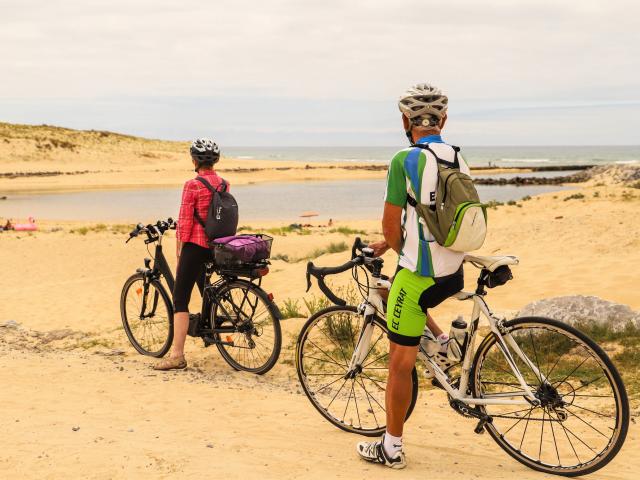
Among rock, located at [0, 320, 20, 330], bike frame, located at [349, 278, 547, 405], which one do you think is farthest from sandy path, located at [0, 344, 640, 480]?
rock, located at [0, 320, 20, 330]

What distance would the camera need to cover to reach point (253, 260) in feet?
21.4

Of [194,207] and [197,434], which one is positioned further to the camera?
[194,207]

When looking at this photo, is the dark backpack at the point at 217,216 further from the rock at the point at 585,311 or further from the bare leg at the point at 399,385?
the rock at the point at 585,311

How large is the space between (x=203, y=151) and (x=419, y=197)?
129 inches

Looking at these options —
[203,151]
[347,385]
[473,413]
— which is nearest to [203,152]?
[203,151]

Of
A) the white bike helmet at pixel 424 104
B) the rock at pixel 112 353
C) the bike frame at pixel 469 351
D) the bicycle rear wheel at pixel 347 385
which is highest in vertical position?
the white bike helmet at pixel 424 104

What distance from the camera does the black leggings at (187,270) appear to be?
6.62 metres

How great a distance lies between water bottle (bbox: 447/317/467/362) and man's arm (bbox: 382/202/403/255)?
2.39 ft

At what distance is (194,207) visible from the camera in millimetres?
6539

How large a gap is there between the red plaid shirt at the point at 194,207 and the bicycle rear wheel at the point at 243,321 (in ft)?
1.96

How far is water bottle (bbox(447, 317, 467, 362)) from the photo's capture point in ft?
14.3

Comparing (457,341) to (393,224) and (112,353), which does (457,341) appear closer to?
(393,224)

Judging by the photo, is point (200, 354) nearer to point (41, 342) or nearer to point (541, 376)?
point (41, 342)

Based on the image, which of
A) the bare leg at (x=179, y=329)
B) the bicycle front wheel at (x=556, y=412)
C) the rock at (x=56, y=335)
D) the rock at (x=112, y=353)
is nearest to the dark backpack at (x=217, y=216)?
the bare leg at (x=179, y=329)
